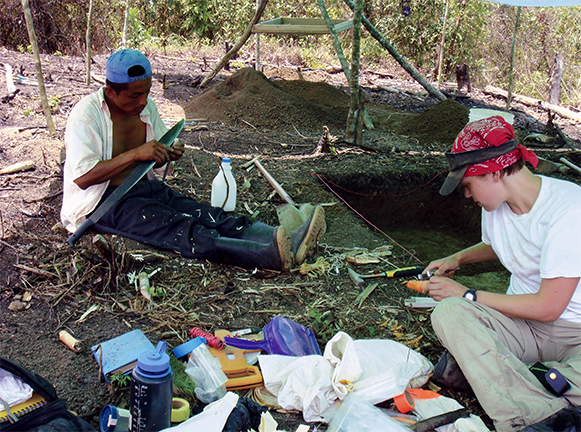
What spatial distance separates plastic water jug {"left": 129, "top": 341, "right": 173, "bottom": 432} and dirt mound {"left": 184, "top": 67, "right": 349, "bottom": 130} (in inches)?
232

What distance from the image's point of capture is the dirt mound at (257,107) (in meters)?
7.46

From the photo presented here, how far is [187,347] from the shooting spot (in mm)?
2395

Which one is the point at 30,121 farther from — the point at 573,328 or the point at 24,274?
the point at 573,328

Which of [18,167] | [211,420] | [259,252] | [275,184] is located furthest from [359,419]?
[18,167]

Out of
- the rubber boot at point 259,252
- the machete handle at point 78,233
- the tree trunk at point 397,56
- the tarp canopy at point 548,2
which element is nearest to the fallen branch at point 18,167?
the machete handle at point 78,233

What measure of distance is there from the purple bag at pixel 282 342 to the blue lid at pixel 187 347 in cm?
16

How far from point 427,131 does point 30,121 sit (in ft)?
18.5

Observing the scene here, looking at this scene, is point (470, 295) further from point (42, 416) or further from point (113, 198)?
point (113, 198)

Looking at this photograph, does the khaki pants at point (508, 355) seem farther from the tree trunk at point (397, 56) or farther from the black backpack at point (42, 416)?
the tree trunk at point (397, 56)

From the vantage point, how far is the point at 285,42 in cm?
1573

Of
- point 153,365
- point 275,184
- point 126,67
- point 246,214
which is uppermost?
point 126,67

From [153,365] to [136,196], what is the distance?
6.86ft

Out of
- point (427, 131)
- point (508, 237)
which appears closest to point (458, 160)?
point (508, 237)

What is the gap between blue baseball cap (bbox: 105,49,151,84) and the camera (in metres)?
3.17
